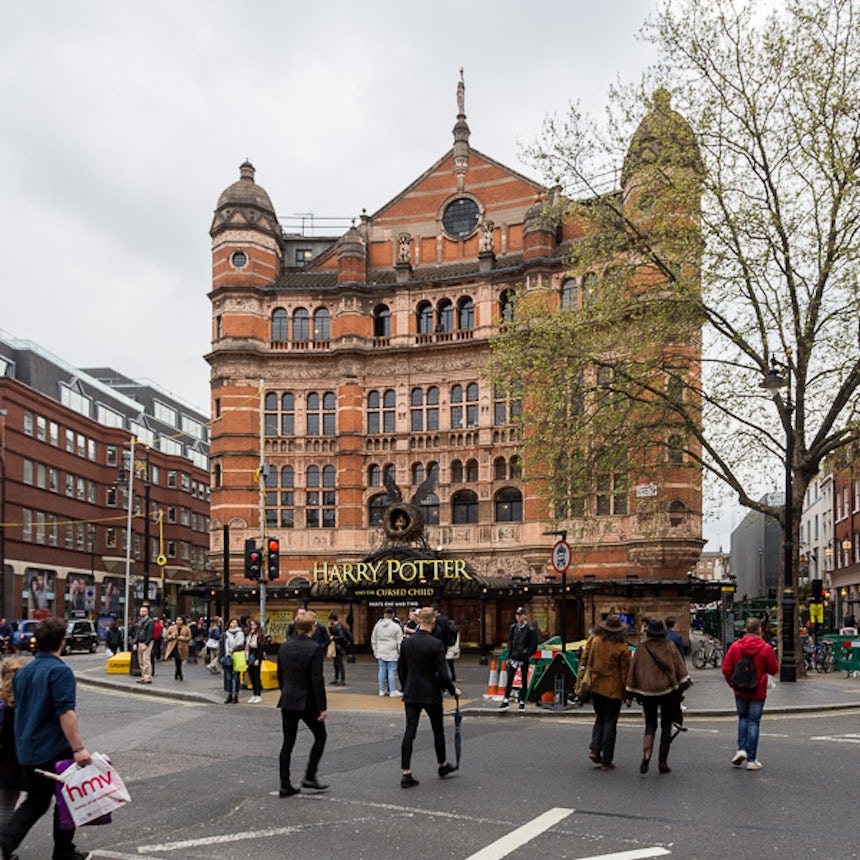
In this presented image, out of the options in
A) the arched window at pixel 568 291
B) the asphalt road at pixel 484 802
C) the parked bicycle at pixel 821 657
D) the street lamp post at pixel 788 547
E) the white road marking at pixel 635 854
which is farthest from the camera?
the arched window at pixel 568 291

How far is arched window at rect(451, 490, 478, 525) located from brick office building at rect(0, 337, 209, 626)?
13472 mm

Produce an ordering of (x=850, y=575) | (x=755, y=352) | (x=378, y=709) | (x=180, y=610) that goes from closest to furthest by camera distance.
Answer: (x=378, y=709) → (x=755, y=352) → (x=850, y=575) → (x=180, y=610)

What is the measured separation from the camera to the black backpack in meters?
11.0

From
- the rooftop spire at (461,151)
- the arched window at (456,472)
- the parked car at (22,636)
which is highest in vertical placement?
the rooftop spire at (461,151)

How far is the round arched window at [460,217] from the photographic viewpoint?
47844 mm

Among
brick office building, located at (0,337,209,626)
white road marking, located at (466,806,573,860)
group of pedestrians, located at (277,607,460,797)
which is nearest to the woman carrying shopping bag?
group of pedestrians, located at (277,607,460,797)

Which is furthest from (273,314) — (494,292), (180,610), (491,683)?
(180,610)

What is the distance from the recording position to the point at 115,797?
668 cm

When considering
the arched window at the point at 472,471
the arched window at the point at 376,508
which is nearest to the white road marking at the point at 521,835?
the arched window at the point at 472,471

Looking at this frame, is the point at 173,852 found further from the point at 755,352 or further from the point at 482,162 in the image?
the point at 482,162

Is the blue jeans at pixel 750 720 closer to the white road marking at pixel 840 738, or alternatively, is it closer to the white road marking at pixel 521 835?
the white road marking at pixel 521 835

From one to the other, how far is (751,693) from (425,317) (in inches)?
1478

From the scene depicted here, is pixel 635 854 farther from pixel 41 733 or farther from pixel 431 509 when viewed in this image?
pixel 431 509

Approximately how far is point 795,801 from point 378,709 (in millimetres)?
10245
